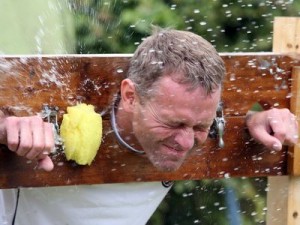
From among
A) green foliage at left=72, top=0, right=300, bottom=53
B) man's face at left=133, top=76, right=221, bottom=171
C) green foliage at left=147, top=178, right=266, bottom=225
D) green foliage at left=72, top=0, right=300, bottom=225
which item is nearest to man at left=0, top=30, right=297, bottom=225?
man's face at left=133, top=76, right=221, bottom=171

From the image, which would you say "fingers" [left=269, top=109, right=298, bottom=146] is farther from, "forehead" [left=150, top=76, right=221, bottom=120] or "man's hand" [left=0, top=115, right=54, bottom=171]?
"man's hand" [left=0, top=115, right=54, bottom=171]

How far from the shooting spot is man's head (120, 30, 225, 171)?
2.36m

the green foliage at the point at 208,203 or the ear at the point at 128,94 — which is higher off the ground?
the ear at the point at 128,94

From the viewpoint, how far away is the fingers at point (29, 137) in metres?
2.17

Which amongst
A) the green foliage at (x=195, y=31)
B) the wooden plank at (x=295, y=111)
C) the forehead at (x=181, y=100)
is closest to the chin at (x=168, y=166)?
the forehead at (x=181, y=100)

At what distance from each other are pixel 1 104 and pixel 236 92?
28.2 inches

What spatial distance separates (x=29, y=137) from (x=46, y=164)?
3.8 inches

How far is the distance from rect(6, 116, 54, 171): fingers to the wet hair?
1.12 ft

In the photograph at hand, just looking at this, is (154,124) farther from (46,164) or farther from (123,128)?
(46,164)

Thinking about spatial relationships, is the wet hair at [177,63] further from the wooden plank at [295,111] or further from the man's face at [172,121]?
the wooden plank at [295,111]

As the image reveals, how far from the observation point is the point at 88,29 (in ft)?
12.3

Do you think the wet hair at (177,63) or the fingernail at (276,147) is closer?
the wet hair at (177,63)

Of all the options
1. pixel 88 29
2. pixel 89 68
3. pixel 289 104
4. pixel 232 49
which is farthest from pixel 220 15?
pixel 89 68

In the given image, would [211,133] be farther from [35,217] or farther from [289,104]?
[35,217]
